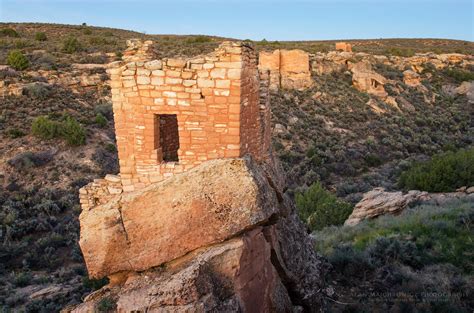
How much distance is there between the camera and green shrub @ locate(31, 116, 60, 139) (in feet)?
Answer: 63.9

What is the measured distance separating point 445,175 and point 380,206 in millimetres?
4741

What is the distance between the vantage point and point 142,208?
5.08 meters

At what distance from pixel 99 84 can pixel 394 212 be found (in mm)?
20338

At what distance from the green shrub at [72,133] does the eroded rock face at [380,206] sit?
44.7ft

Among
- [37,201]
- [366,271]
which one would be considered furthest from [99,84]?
[366,271]

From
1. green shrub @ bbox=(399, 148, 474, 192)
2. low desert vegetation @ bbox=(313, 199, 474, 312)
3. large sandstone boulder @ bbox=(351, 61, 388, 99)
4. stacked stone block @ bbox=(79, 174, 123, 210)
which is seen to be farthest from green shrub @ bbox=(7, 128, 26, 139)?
large sandstone boulder @ bbox=(351, 61, 388, 99)

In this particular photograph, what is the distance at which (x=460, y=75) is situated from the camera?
146 ft

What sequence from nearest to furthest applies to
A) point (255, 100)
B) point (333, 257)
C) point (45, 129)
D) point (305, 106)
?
point (255, 100), point (333, 257), point (45, 129), point (305, 106)

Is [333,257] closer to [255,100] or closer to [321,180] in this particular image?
[255,100]

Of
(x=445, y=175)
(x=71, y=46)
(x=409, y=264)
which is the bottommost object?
(x=445, y=175)

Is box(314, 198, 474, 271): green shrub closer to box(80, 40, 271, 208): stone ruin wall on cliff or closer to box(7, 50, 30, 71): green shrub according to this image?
box(80, 40, 271, 208): stone ruin wall on cliff

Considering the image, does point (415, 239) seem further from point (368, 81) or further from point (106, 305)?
point (368, 81)

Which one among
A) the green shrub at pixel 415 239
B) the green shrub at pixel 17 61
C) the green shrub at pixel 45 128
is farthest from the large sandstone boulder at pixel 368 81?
the green shrub at pixel 17 61

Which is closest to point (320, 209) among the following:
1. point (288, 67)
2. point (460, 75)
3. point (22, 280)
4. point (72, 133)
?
point (22, 280)
